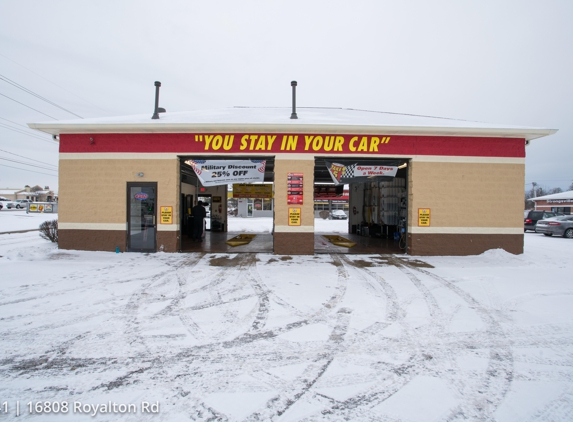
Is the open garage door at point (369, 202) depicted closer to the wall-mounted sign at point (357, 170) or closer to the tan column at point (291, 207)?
the wall-mounted sign at point (357, 170)

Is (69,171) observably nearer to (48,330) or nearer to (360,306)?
(48,330)

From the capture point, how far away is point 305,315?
15.9 ft

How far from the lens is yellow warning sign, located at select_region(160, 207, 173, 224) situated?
980cm

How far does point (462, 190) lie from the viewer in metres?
9.85

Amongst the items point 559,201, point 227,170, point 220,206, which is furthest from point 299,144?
point 559,201

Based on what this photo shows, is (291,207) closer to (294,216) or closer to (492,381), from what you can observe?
(294,216)

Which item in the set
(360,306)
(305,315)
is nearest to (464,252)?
(360,306)

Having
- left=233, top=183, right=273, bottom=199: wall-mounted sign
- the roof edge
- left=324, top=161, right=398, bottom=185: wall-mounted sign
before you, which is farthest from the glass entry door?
left=233, top=183, right=273, bottom=199: wall-mounted sign

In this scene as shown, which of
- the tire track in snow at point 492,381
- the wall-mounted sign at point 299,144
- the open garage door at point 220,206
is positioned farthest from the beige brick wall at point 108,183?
the tire track in snow at point 492,381

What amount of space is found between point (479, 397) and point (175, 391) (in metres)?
2.90

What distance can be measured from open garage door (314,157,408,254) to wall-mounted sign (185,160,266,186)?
2.14 m

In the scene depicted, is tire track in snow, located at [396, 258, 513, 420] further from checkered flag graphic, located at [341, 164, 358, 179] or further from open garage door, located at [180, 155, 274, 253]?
open garage door, located at [180, 155, 274, 253]

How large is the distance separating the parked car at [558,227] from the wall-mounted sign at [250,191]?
659 inches

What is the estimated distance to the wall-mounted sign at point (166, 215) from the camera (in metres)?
9.80
